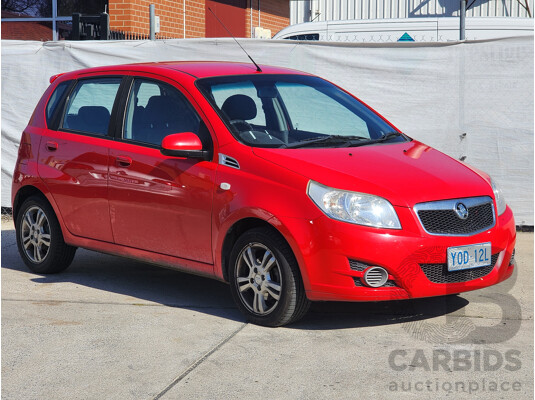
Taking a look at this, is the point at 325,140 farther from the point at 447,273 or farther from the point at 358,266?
the point at 447,273

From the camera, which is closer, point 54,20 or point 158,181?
point 158,181

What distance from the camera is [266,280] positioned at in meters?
5.73

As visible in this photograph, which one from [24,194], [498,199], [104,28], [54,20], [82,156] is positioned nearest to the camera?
[498,199]

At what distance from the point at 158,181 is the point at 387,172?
1633 mm

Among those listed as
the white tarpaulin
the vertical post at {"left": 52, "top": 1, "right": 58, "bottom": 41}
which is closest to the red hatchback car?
the white tarpaulin

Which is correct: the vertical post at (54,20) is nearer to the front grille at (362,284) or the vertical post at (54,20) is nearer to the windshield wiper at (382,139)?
the windshield wiper at (382,139)

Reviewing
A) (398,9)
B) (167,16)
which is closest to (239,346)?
(167,16)

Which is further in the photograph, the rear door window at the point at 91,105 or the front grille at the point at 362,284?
the rear door window at the point at 91,105

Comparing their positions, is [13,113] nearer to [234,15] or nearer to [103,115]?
[103,115]

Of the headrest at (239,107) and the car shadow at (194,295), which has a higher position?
the headrest at (239,107)

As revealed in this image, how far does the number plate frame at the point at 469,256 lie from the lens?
5539 mm

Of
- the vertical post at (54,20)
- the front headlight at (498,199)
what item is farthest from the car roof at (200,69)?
A: the vertical post at (54,20)

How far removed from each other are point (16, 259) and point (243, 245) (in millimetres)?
3218

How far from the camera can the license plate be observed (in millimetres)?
5539
